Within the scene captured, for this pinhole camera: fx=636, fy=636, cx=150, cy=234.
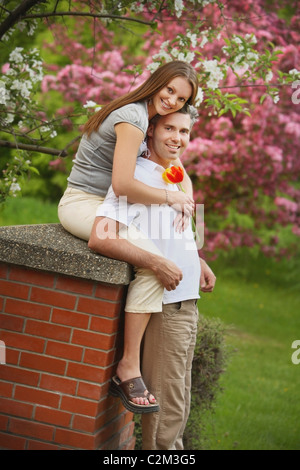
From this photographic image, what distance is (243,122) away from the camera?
8.85 m

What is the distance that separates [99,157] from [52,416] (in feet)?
4.43

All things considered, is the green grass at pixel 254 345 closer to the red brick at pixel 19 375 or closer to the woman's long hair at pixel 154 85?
the woman's long hair at pixel 154 85

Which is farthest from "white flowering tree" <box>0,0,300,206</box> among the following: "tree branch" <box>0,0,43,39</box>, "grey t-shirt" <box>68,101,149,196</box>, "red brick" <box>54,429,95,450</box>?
"red brick" <box>54,429,95,450</box>

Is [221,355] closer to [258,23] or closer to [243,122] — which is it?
[243,122]

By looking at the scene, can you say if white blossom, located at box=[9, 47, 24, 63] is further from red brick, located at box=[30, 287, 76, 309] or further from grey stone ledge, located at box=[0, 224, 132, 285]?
red brick, located at box=[30, 287, 76, 309]

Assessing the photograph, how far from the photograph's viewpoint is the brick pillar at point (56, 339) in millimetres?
3102

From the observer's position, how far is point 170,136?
11.2 feet

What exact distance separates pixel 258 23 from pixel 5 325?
293 inches

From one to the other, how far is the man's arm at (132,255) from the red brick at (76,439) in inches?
32.9

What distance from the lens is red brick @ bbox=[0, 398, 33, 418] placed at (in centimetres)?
320

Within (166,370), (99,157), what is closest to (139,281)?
(166,370)

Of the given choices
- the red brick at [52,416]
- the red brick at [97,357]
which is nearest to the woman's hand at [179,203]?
the red brick at [97,357]

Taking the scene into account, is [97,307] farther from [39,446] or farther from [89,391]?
[39,446]

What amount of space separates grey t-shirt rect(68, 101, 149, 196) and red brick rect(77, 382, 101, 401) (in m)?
1.00
